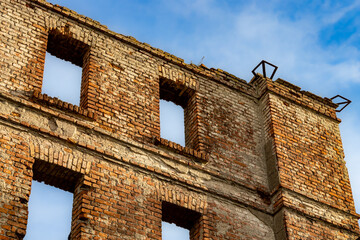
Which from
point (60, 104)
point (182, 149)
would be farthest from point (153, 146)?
point (60, 104)

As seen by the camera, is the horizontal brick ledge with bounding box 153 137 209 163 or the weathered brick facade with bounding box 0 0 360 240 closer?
the weathered brick facade with bounding box 0 0 360 240

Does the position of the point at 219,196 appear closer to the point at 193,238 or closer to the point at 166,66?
the point at 193,238

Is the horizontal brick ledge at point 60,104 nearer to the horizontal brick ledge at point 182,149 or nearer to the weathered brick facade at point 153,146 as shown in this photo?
the weathered brick facade at point 153,146

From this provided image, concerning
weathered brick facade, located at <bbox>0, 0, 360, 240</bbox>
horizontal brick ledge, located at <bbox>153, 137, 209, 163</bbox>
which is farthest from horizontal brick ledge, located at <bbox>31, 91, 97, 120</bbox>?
horizontal brick ledge, located at <bbox>153, 137, 209, 163</bbox>

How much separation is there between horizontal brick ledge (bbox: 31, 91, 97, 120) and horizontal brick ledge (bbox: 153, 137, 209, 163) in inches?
46.3

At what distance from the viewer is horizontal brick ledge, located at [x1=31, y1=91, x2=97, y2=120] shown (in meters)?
9.85

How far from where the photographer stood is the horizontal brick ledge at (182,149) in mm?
10617

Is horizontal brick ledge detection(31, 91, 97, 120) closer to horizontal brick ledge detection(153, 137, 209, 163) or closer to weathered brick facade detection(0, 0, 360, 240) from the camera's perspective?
weathered brick facade detection(0, 0, 360, 240)

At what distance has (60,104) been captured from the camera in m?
9.99

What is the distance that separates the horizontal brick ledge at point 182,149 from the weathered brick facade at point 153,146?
28 millimetres

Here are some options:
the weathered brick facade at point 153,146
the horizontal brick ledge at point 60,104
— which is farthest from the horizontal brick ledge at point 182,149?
the horizontal brick ledge at point 60,104

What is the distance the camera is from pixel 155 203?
9859 millimetres

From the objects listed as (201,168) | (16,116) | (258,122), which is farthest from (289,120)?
(16,116)

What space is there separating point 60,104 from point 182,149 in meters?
2.24
